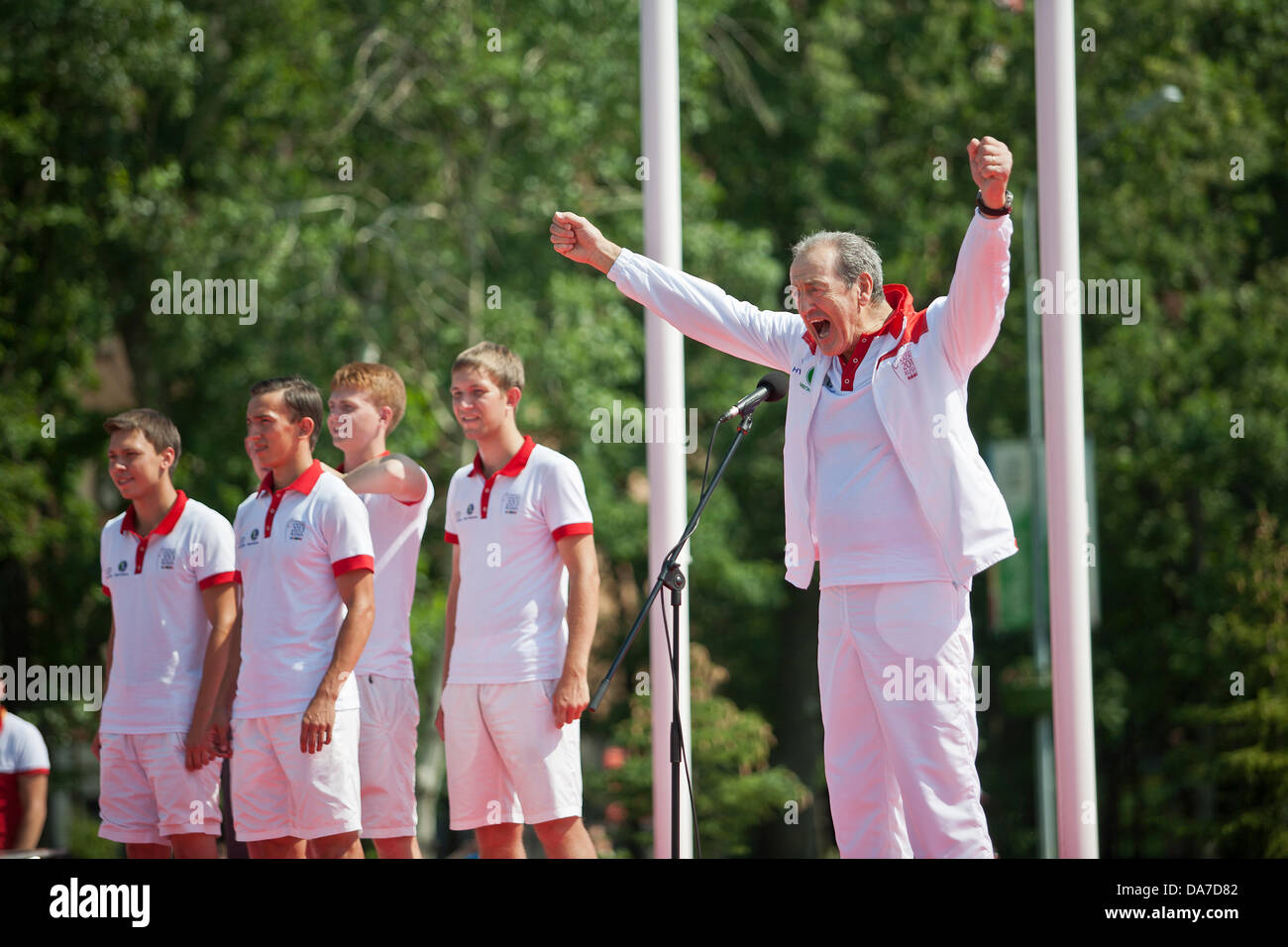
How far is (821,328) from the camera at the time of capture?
4.66 m

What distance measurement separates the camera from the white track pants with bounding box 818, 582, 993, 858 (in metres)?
4.33

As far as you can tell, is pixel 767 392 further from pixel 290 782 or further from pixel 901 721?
pixel 290 782

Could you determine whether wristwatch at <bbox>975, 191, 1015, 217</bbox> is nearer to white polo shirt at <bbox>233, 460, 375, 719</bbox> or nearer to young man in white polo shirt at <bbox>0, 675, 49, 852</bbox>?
white polo shirt at <bbox>233, 460, 375, 719</bbox>

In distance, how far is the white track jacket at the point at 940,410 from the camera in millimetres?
4348

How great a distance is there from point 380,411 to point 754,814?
9918mm

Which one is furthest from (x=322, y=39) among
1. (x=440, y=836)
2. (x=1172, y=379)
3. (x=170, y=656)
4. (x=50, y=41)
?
(x=170, y=656)

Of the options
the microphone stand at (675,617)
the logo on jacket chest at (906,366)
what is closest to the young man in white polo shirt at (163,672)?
the microphone stand at (675,617)

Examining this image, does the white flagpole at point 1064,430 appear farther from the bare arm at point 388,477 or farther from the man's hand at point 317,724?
the man's hand at point 317,724

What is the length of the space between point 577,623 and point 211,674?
1.40m

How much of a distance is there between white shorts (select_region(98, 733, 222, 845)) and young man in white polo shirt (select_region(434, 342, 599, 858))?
0.95 meters

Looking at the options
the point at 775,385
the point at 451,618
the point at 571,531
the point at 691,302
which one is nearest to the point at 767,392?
the point at 775,385

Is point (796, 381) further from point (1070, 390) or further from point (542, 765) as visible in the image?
point (542, 765)

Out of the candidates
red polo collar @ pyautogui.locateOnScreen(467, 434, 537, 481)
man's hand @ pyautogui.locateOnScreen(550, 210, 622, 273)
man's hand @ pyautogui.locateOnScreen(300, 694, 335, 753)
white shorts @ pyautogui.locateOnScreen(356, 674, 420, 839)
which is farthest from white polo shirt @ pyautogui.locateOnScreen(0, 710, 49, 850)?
man's hand @ pyautogui.locateOnScreen(550, 210, 622, 273)

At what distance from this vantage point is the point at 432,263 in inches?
597
